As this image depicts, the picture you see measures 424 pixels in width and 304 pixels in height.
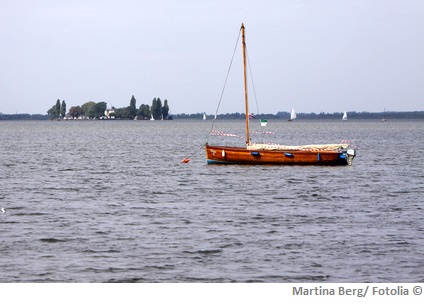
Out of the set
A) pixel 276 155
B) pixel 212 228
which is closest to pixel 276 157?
pixel 276 155

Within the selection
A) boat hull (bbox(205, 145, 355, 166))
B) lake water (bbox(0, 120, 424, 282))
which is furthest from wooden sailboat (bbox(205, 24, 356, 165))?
lake water (bbox(0, 120, 424, 282))

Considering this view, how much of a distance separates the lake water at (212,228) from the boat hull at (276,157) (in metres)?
4.59

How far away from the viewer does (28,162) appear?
69.2 m

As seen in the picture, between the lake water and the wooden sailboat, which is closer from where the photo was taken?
the lake water

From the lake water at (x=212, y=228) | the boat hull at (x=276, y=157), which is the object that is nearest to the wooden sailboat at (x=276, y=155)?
the boat hull at (x=276, y=157)

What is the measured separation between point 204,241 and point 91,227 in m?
5.04

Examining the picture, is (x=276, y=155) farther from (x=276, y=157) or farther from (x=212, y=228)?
(x=212, y=228)

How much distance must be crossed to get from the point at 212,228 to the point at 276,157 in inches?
1209

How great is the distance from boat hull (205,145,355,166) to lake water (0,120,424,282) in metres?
4.59

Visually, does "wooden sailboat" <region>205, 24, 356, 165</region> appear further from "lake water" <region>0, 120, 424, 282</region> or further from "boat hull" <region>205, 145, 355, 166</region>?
"lake water" <region>0, 120, 424, 282</region>

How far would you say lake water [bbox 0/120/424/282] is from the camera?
2250cm

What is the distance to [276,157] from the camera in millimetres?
60000

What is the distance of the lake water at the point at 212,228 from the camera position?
22.5 meters

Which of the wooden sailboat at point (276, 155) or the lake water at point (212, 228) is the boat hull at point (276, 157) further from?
the lake water at point (212, 228)
